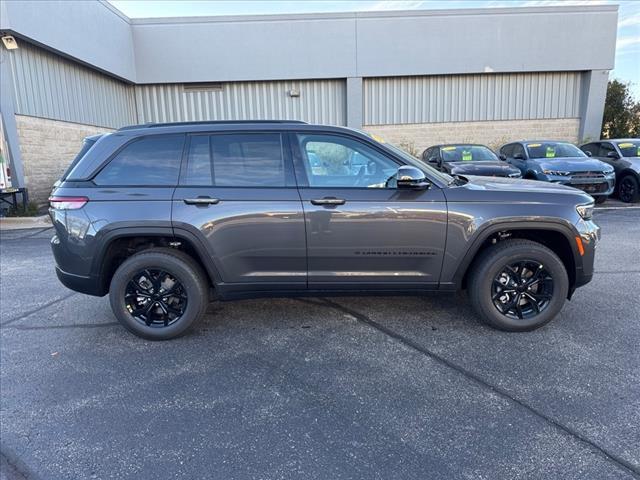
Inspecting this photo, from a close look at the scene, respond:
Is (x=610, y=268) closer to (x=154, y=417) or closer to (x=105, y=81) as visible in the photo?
(x=154, y=417)

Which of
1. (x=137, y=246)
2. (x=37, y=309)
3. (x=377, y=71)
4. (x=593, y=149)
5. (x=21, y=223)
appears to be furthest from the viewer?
(x=377, y=71)

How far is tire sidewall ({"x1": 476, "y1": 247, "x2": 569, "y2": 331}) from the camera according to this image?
3.73 meters

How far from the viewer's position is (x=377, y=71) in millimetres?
16250

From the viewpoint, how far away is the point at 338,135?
3811 millimetres

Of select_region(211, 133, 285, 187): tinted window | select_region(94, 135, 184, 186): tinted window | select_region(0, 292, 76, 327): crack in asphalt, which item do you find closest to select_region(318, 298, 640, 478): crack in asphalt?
select_region(211, 133, 285, 187): tinted window

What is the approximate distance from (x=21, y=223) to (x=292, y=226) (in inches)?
372

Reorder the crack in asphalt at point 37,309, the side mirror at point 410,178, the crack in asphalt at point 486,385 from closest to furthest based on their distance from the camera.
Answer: the crack in asphalt at point 486,385, the side mirror at point 410,178, the crack in asphalt at point 37,309

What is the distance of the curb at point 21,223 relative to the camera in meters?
10.2

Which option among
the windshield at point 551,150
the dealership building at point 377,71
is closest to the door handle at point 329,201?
the windshield at point 551,150

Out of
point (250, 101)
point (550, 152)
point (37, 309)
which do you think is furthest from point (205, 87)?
point (37, 309)

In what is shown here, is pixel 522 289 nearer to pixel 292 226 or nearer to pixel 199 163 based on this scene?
pixel 292 226

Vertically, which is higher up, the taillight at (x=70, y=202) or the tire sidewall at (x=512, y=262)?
the taillight at (x=70, y=202)

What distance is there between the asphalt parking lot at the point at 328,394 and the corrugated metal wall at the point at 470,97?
1346 cm

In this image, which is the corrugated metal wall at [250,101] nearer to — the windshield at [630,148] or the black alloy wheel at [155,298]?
the windshield at [630,148]
